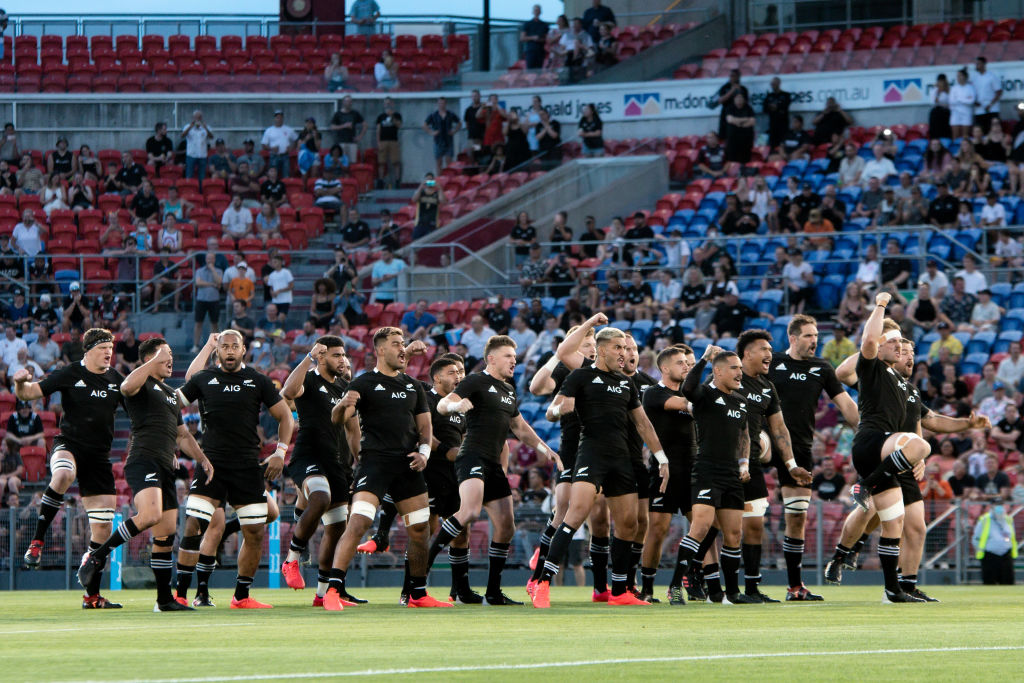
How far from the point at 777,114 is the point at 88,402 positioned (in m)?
19.9

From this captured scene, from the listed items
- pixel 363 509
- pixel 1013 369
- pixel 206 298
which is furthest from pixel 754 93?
pixel 363 509

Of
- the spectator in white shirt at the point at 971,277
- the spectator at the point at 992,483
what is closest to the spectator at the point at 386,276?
the spectator in white shirt at the point at 971,277

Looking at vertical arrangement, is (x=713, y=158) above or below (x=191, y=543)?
above

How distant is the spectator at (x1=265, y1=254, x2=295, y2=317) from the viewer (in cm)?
2950

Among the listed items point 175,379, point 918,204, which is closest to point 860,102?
point 918,204

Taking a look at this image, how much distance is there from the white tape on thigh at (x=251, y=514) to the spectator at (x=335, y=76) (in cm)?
2453

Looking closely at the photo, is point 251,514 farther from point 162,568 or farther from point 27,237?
point 27,237

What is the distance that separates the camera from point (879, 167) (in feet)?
96.2

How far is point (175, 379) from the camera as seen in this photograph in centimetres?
2948

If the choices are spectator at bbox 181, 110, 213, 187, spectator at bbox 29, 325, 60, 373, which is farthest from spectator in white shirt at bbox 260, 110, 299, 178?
spectator at bbox 29, 325, 60, 373

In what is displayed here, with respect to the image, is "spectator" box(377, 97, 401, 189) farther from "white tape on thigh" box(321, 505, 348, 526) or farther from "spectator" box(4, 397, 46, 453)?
"white tape on thigh" box(321, 505, 348, 526)

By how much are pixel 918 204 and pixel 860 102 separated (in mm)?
6227

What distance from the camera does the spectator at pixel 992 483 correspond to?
67.8 feet

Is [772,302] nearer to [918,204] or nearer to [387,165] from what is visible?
[918,204]
